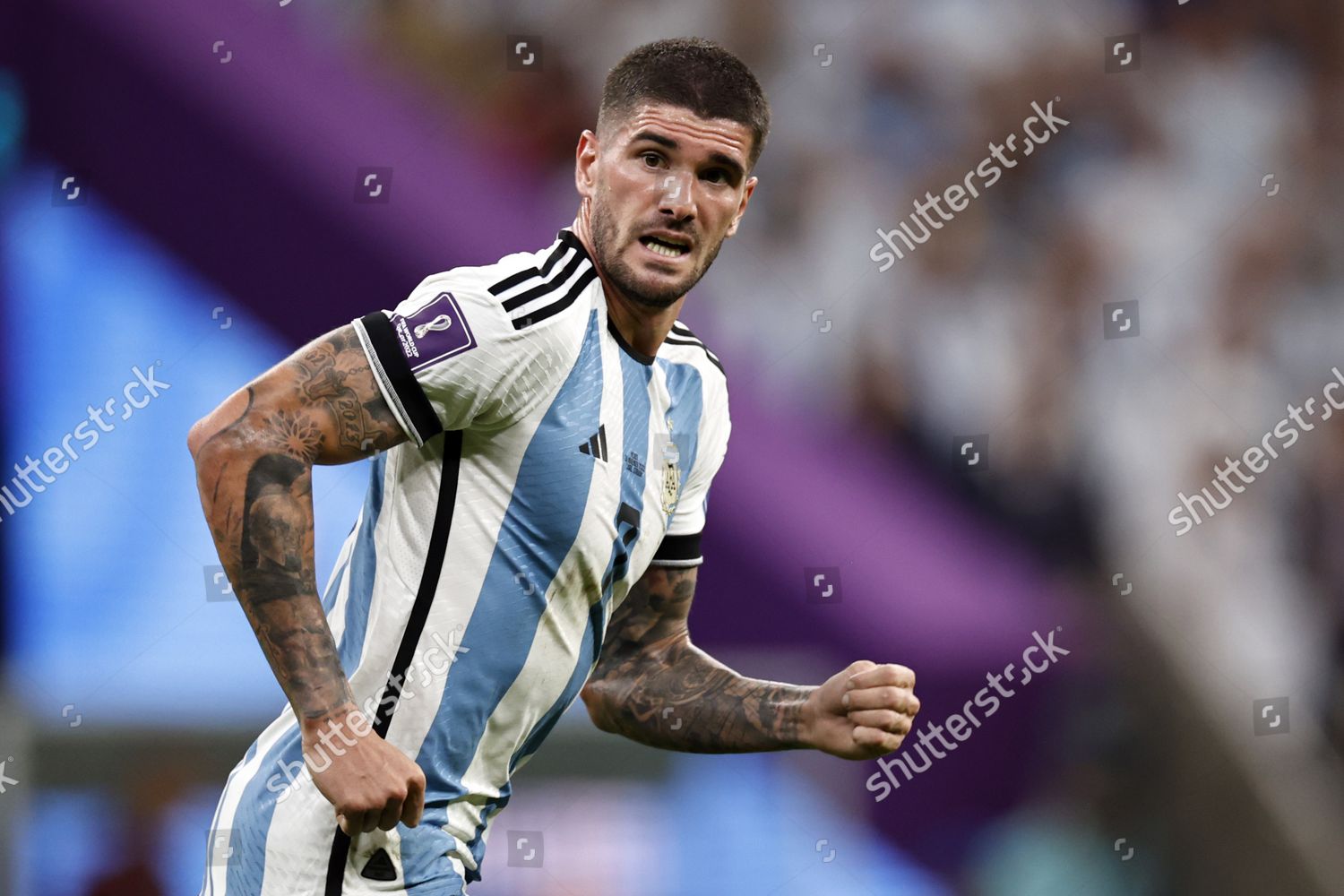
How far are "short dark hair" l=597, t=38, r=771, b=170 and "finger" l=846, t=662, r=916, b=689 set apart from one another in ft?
3.29

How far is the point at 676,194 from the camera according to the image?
2.81m

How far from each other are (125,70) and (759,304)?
2694 millimetres

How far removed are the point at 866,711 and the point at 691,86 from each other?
48.4 inches

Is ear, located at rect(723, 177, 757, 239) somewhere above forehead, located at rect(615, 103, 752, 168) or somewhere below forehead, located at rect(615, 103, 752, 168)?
below

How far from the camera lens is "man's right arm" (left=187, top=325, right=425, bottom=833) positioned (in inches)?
93.7

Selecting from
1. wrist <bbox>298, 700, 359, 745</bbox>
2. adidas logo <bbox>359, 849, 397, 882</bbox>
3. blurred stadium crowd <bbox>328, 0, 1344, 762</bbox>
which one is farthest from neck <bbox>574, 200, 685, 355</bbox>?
blurred stadium crowd <bbox>328, 0, 1344, 762</bbox>

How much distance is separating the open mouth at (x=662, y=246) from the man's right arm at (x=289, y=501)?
641mm

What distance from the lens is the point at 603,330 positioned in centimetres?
278

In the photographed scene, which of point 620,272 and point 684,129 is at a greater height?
point 684,129

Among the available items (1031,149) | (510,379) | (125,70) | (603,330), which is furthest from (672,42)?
(1031,149)

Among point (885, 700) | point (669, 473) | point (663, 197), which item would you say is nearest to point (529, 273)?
point (663, 197)

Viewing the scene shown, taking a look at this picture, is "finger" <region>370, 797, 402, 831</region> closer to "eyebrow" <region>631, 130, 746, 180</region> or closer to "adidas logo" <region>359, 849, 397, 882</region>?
"adidas logo" <region>359, 849, 397, 882</region>

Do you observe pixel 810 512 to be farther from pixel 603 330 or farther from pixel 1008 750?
pixel 603 330

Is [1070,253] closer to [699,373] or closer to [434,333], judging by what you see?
[699,373]
